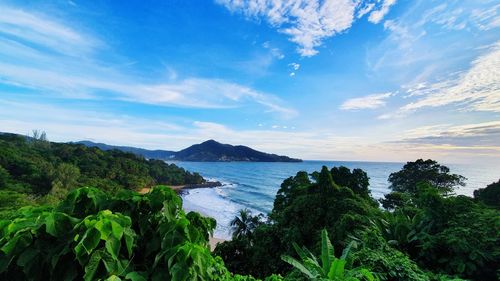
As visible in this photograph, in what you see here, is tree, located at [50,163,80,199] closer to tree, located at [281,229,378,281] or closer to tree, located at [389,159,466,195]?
tree, located at [281,229,378,281]

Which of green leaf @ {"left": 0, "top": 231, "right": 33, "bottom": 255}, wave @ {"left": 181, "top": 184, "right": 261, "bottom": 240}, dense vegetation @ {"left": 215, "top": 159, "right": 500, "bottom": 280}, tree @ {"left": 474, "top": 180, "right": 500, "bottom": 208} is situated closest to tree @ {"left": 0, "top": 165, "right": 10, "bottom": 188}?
wave @ {"left": 181, "top": 184, "right": 261, "bottom": 240}

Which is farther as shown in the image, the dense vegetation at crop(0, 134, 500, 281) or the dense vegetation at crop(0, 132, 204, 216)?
the dense vegetation at crop(0, 132, 204, 216)

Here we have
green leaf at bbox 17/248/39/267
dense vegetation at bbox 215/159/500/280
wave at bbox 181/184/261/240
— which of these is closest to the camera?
green leaf at bbox 17/248/39/267

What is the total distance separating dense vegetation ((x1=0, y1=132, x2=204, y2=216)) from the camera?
35531 mm

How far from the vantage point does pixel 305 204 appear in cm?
1445

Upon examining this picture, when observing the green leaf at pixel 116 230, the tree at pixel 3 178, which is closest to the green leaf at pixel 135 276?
the green leaf at pixel 116 230

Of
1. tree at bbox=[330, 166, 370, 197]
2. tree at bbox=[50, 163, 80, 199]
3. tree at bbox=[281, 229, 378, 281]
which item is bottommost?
tree at bbox=[50, 163, 80, 199]

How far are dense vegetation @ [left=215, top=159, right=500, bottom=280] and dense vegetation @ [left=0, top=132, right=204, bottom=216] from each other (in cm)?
1646

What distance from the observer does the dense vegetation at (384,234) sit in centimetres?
585

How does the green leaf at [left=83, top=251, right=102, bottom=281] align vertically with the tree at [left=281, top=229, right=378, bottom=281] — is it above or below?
above

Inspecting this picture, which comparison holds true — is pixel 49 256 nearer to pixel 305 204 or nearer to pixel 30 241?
pixel 30 241

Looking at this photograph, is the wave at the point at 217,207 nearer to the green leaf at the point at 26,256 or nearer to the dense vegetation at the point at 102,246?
the dense vegetation at the point at 102,246

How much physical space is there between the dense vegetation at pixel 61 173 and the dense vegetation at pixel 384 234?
16.5 m

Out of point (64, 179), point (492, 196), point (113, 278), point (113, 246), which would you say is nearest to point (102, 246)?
point (113, 246)
